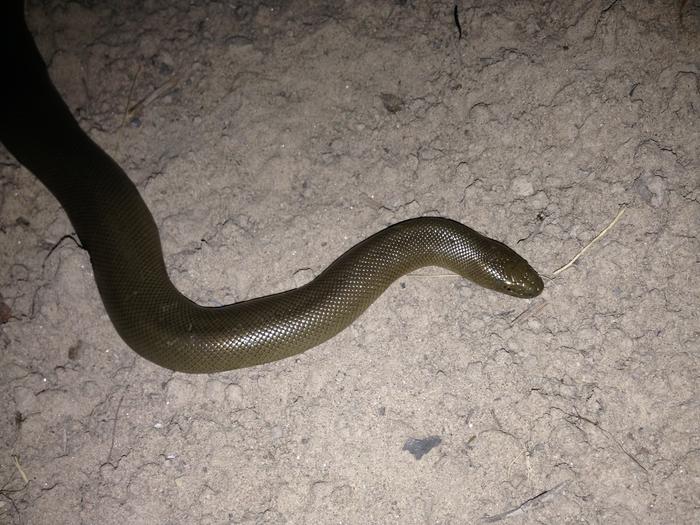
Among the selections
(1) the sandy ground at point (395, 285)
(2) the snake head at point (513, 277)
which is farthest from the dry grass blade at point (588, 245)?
(2) the snake head at point (513, 277)

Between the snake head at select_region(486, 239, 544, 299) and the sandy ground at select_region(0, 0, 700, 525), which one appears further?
the snake head at select_region(486, 239, 544, 299)

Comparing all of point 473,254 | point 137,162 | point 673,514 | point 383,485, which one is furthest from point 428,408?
point 137,162

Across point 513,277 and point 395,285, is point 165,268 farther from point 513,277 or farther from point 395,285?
point 513,277

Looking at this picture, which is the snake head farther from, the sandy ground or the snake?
the sandy ground

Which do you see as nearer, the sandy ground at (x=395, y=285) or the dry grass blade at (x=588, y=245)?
the sandy ground at (x=395, y=285)

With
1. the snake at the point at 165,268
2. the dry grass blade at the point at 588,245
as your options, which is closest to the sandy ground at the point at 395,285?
the dry grass blade at the point at 588,245

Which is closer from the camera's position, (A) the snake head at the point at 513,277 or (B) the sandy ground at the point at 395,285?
(B) the sandy ground at the point at 395,285

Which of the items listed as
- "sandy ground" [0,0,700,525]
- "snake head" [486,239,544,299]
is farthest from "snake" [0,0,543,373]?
"sandy ground" [0,0,700,525]

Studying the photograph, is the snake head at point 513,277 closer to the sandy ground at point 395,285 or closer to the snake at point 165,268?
the snake at point 165,268
